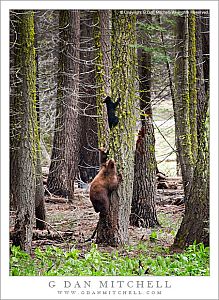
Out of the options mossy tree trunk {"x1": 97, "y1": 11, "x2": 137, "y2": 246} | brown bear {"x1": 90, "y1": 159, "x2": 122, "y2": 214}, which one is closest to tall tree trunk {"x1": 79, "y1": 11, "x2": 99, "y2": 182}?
mossy tree trunk {"x1": 97, "y1": 11, "x2": 137, "y2": 246}

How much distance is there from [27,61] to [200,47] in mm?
4273

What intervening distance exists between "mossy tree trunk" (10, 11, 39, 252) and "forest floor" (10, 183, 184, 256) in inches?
11.8

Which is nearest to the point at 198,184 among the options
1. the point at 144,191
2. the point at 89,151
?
the point at 144,191

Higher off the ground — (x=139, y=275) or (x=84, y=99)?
(x=84, y=99)

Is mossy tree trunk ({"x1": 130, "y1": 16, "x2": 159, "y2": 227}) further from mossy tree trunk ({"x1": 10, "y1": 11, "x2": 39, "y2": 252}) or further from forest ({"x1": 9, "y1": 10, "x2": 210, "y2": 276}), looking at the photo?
mossy tree trunk ({"x1": 10, "y1": 11, "x2": 39, "y2": 252})

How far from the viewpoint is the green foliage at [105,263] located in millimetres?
5984

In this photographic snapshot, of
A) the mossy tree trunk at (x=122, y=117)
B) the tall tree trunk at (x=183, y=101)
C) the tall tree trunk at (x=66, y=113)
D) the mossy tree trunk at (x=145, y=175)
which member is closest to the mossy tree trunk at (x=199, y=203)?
the mossy tree trunk at (x=122, y=117)

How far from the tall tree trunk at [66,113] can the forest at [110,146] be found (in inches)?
0.9

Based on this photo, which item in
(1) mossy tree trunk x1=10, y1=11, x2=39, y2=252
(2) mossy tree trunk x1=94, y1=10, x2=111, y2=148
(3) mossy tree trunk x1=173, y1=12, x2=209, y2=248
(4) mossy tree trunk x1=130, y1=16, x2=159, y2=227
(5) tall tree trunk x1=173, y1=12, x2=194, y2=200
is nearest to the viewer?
(3) mossy tree trunk x1=173, y1=12, x2=209, y2=248

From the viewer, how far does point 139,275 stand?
586 centimetres

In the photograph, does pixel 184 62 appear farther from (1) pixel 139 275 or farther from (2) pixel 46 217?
(1) pixel 139 275

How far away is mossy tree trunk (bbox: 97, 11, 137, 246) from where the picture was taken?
24.5ft

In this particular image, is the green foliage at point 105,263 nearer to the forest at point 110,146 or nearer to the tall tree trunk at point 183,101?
the forest at point 110,146

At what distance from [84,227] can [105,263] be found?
1.96 metres
